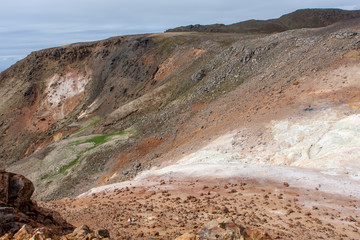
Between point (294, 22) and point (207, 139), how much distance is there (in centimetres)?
7523

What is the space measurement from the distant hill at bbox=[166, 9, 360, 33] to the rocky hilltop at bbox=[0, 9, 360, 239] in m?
27.6

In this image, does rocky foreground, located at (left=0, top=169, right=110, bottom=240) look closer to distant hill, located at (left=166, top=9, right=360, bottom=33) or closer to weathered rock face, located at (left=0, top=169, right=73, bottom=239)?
weathered rock face, located at (left=0, top=169, right=73, bottom=239)

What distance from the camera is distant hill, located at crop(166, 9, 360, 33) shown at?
78562 millimetres

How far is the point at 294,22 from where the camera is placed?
84.9m

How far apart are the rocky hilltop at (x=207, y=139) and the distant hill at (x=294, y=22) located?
90.5ft

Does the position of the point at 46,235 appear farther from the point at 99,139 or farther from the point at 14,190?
the point at 99,139

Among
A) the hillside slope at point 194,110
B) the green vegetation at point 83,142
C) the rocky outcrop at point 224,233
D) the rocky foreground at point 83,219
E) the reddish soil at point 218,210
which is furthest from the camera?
the green vegetation at point 83,142

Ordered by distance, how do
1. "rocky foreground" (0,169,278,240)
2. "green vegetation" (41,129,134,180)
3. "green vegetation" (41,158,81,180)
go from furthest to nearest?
"green vegetation" (41,129,134,180)
"green vegetation" (41,158,81,180)
"rocky foreground" (0,169,278,240)

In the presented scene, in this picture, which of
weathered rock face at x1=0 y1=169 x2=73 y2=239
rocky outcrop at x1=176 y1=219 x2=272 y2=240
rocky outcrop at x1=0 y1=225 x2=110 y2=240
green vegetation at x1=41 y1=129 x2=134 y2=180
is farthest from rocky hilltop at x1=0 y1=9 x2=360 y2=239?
rocky outcrop at x1=0 y1=225 x2=110 y2=240

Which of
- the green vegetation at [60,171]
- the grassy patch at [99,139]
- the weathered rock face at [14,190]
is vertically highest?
the weathered rock face at [14,190]

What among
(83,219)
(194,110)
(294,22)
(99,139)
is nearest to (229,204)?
(83,219)

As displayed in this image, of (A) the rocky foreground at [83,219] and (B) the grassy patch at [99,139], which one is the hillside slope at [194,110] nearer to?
(B) the grassy patch at [99,139]

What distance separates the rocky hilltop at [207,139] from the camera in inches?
428

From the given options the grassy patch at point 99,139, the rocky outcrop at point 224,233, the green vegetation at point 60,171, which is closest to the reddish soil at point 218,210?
the rocky outcrop at point 224,233
